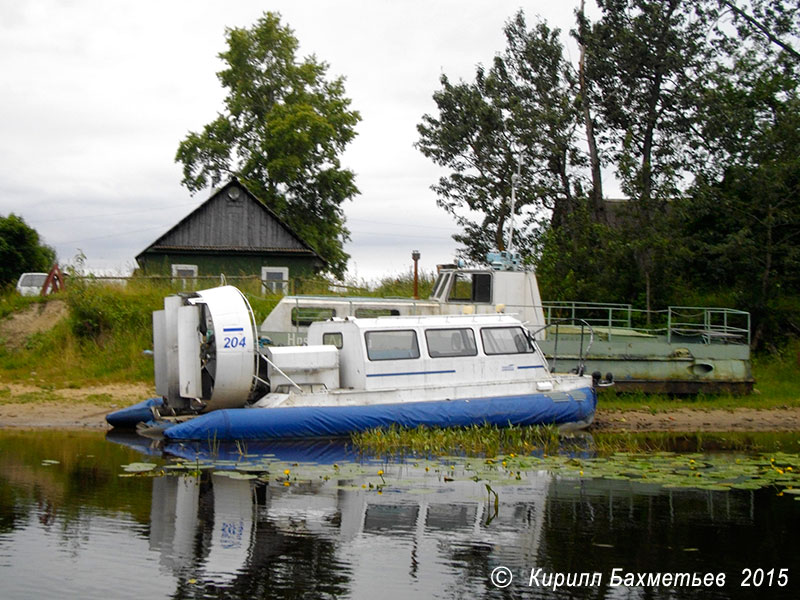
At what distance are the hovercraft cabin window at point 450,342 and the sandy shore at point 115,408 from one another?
121 inches

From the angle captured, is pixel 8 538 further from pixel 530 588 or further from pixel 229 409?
pixel 229 409

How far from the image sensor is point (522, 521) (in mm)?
10625

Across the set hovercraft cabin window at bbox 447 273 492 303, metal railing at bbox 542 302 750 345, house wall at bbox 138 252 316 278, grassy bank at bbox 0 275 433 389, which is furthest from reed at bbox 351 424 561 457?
house wall at bbox 138 252 316 278

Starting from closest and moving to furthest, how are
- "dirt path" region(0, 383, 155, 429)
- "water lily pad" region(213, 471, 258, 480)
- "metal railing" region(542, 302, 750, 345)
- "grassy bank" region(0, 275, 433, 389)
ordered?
"water lily pad" region(213, 471, 258, 480), "dirt path" region(0, 383, 155, 429), "grassy bank" region(0, 275, 433, 389), "metal railing" region(542, 302, 750, 345)

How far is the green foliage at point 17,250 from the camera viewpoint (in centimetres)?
3994

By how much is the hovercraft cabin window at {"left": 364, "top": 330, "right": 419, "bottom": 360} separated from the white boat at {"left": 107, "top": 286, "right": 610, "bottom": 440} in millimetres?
16

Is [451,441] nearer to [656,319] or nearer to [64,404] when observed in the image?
[64,404]

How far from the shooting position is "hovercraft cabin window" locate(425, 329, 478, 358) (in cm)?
1678

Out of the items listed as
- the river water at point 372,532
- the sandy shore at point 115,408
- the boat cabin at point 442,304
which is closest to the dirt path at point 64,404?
the sandy shore at point 115,408

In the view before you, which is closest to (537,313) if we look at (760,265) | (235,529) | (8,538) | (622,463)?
(622,463)

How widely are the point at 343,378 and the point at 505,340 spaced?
2858mm

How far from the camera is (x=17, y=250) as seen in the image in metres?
40.5

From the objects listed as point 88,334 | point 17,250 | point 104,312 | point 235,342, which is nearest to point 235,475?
point 235,342

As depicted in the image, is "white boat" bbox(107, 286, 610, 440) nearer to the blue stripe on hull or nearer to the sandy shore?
the blue stripe on hull
